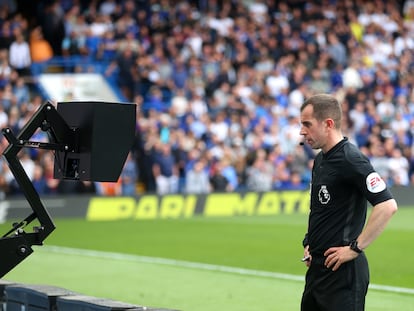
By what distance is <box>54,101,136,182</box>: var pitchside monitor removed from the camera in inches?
274

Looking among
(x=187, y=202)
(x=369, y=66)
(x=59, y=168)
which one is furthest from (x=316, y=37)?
(x=59, y=168)

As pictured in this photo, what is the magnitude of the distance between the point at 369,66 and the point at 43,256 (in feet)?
61.3

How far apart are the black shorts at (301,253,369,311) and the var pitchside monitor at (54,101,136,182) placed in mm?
1565

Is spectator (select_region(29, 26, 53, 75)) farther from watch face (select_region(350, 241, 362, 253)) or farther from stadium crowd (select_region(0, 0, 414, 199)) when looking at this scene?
watch face (select_region(350, 241, 362, 253))

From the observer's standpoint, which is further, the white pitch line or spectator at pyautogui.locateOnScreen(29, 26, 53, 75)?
spectator at pyautogui.locateOnScreen(29, 26, 53, 75)

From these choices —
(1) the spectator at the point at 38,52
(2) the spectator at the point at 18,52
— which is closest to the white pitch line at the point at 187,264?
(2) the spectator at the point at 18,52

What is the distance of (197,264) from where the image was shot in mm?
15492

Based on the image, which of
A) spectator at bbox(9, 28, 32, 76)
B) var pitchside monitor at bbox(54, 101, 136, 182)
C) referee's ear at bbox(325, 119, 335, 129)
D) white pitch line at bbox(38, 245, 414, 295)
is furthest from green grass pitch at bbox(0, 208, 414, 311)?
spectator at bbox(9, 28, 32, 76)

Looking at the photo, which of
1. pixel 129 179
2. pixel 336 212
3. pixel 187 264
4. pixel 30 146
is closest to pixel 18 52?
pixel 129 179

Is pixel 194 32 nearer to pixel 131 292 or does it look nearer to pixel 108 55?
pixel 108 55

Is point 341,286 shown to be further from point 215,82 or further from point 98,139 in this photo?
point 215,82

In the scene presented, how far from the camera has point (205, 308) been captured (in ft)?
37.1

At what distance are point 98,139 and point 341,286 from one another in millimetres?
1923

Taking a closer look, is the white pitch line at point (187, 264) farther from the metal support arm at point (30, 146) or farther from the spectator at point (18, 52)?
the spectator at point (18, 52)
